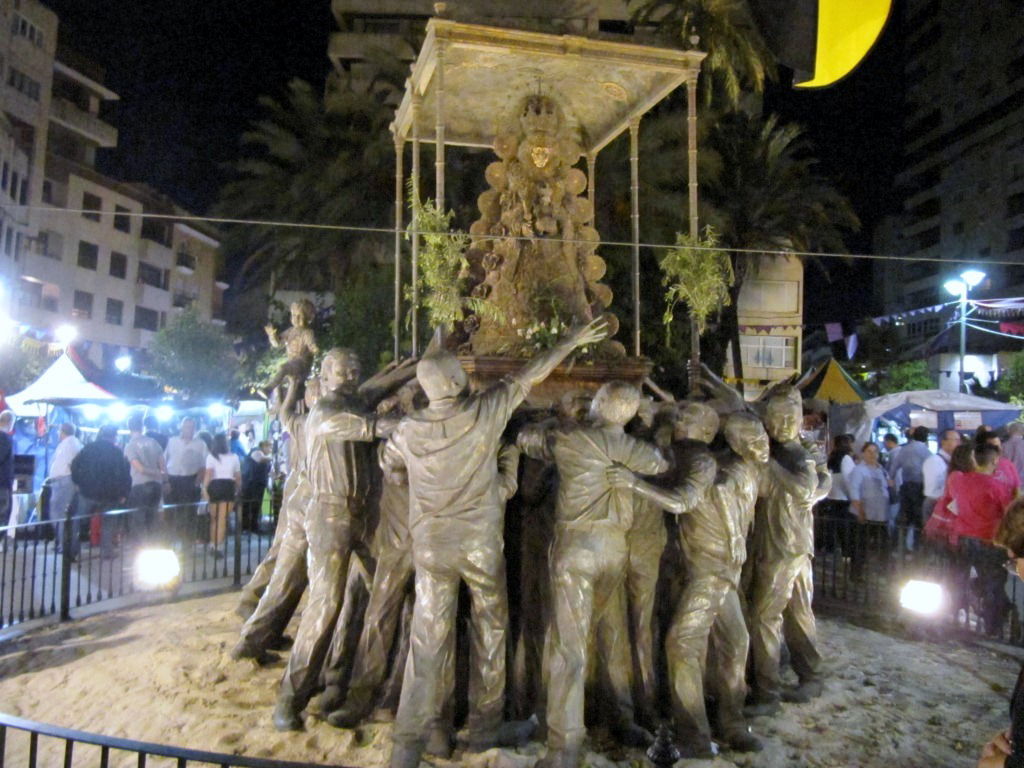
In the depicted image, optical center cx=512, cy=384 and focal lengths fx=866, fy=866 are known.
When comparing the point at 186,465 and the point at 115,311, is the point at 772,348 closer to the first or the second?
the point at 186,465

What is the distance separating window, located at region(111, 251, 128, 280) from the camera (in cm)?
4772

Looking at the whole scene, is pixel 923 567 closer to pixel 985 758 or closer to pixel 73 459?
pixel 985 758

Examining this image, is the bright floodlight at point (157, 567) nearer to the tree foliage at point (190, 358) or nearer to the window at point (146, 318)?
the tree foliage at point (190, 358)

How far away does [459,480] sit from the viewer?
5191 mm

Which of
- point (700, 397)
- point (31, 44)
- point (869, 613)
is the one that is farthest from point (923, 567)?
point (31, 44)

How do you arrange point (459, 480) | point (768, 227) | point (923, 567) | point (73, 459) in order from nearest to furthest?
point (459, 480)
point (923, 567)
point (73, 459)
point (768, 227)

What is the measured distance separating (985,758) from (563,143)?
25.8 ft

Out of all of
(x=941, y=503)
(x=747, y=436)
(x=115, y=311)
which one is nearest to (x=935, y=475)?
(x=941, y=503)

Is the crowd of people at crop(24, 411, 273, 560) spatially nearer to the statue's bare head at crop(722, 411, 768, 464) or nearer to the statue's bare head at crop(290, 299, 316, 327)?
the statue's bare head at crop(290, 299, 316, 327)

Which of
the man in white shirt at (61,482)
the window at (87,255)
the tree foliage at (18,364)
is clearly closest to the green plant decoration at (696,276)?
the man in white shirt at (61,482)

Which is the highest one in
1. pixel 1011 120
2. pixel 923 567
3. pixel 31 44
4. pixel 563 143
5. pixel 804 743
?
pixel 1011 120

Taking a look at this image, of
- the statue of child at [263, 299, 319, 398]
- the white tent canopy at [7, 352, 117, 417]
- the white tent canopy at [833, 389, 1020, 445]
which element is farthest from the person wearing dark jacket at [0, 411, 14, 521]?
the white tent canopy at [833, 389, 1020, 445]

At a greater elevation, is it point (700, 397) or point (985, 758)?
point (700, 397)

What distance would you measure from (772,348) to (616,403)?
29.4m
